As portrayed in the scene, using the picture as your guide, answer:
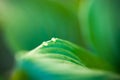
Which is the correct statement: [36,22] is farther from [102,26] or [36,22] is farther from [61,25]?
[102,26]

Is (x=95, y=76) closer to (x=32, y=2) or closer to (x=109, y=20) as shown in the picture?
(x=109, y=20)

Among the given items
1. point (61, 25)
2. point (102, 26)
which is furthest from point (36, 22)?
point (102, 26)

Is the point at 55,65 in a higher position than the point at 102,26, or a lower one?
lower

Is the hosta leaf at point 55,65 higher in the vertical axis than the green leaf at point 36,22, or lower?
lower

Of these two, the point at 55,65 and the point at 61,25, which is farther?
the point at 61,25

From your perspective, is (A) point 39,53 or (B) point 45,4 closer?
(A) point 39,53

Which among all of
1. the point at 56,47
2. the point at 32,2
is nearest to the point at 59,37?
the point at 56,47

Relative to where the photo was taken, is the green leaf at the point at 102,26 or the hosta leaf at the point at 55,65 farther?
the green leaf at the point at 102,26

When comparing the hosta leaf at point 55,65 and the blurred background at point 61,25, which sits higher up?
the blurred background at point 61,25
